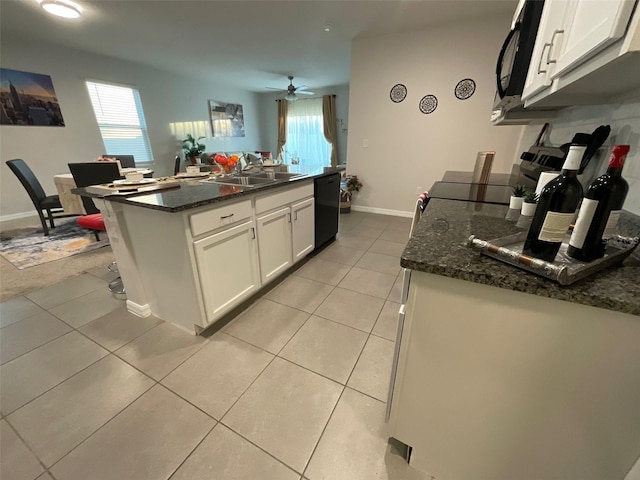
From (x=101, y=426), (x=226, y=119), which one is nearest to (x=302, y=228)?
(x=101, y=426)

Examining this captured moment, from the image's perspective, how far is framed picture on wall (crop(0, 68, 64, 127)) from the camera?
3.57 m

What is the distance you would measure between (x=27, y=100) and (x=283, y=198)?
186 inches

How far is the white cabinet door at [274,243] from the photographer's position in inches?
74.3

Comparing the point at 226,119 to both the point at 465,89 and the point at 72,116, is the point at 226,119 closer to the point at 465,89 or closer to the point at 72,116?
the point at 72,116

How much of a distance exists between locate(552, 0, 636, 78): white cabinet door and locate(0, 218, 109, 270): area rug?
13.3ft

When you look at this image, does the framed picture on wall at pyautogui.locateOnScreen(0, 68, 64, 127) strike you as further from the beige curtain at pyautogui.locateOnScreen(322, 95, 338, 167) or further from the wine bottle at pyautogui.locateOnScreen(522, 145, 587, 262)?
the wine bottle at pyautogui.locateOnScreen(522, 145, 587, 262)

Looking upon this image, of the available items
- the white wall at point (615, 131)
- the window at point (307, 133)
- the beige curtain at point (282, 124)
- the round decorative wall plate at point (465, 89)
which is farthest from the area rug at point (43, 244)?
the beige curtain at point (282, 124)

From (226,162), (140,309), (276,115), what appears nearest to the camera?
(140,309)

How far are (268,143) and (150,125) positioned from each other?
369 centimetres

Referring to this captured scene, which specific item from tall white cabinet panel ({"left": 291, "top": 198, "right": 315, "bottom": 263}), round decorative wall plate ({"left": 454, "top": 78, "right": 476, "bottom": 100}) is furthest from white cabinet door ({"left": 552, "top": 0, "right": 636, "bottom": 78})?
round decorative wall plate ({"left": 454, "top": 78, "right": 476, "bottom": 100})

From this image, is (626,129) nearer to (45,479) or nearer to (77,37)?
(45,479)

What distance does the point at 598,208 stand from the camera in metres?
0.62

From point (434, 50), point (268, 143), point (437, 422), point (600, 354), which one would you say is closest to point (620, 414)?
point (600, 354)

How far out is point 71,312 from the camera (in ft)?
6.01
